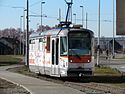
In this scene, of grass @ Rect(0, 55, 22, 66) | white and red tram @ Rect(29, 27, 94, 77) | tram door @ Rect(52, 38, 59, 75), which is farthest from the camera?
grass @ Rect(0, 55, 22, 66)

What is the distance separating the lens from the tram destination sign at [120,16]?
5.28 metres

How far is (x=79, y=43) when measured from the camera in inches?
951

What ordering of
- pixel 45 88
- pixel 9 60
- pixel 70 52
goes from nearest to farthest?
pixel 45 88 → pixel 70 52 → pixel 9 60

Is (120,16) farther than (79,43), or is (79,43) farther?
(79,43)

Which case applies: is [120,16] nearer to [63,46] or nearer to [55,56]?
[63,46]

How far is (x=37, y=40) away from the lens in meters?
30.3

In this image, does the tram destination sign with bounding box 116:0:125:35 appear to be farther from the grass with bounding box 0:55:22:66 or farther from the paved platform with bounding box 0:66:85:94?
the grass with bounding box 0:55:22:66

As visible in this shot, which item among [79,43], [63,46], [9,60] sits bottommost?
[9,60]

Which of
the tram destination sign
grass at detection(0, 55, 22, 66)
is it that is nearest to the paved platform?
the tram destination sign

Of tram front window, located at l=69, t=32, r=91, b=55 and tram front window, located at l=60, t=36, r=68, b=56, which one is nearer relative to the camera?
tram front window, located at l=69, t=32, r=91, b=55

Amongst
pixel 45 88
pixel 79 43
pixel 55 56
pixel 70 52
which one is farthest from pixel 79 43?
pixel 45 88

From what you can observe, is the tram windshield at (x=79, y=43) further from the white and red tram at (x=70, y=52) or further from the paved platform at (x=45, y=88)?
the paved platform at (x=45, y=88)

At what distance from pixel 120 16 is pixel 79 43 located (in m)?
18.8

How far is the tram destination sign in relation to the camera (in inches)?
208
